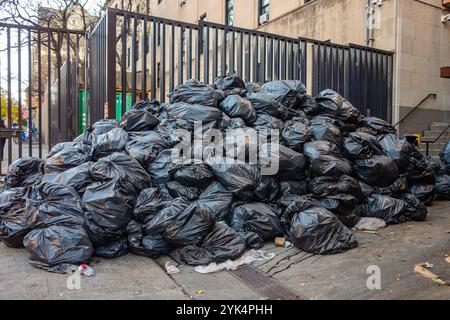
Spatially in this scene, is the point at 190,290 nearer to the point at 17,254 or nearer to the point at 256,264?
the point at 256,264

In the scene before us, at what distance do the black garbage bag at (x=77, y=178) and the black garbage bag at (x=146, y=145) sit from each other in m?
0.49

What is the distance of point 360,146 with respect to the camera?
4797 mm

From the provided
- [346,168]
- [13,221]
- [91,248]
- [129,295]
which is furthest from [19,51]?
[346,168]

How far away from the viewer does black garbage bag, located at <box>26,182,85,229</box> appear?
134 inches

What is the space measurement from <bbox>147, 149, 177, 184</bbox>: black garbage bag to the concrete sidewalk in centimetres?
84

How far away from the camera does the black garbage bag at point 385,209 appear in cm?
452

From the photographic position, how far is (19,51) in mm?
5238

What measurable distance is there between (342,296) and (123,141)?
274cm

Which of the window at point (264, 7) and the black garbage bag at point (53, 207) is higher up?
the window at point (264, 7)

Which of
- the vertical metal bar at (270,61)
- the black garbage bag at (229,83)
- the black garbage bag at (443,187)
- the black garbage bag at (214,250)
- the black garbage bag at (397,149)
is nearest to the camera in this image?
the black garbage bag at (214,250)

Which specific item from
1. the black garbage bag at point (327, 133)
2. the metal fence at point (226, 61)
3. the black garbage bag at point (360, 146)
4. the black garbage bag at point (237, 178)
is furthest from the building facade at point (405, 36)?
the black garbage bag at point (237, 178)

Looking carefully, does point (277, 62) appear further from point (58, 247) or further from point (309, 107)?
point (58, 247)

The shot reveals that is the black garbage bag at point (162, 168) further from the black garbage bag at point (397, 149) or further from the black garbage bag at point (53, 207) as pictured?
the black garbage bag at point (397, 149)

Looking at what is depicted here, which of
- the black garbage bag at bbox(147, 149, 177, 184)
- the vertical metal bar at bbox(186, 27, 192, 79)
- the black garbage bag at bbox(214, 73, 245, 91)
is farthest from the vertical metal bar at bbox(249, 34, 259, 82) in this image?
the black garbage bag at bbox(147, 149, 177, 184)
